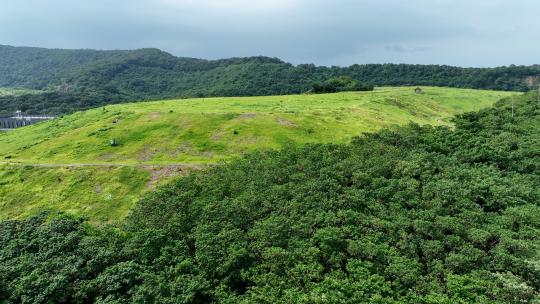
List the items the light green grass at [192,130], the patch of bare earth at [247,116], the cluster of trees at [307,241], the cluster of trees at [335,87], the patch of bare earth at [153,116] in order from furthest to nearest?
the cluster of trees at [335,87], the patch of bare earth at [153,116], the patch of bare earth at [247,116], the light green grass at [192,130], the cluster of trees at [307,241]

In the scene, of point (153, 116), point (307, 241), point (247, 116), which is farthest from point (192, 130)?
point (307, 241)

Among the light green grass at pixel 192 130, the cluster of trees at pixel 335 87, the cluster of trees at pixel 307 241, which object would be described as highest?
the cluster of trees at pixel 335 87

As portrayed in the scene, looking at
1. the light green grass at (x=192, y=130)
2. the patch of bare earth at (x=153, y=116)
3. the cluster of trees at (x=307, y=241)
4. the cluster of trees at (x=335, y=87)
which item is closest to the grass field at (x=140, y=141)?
the patch of bare earth at (x=153, y=116)

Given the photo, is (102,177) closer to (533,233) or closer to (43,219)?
(43,219)

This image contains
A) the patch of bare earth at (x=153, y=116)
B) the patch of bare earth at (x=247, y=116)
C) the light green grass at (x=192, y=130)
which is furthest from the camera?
the patch of bare earth at (x=153, y=116)

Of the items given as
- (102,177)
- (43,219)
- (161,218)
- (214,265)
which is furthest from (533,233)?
(102,177)

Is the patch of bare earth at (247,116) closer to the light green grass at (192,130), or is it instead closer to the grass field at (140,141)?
the light green grass at (192,130)

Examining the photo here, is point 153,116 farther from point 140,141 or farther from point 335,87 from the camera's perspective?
point 335,87
